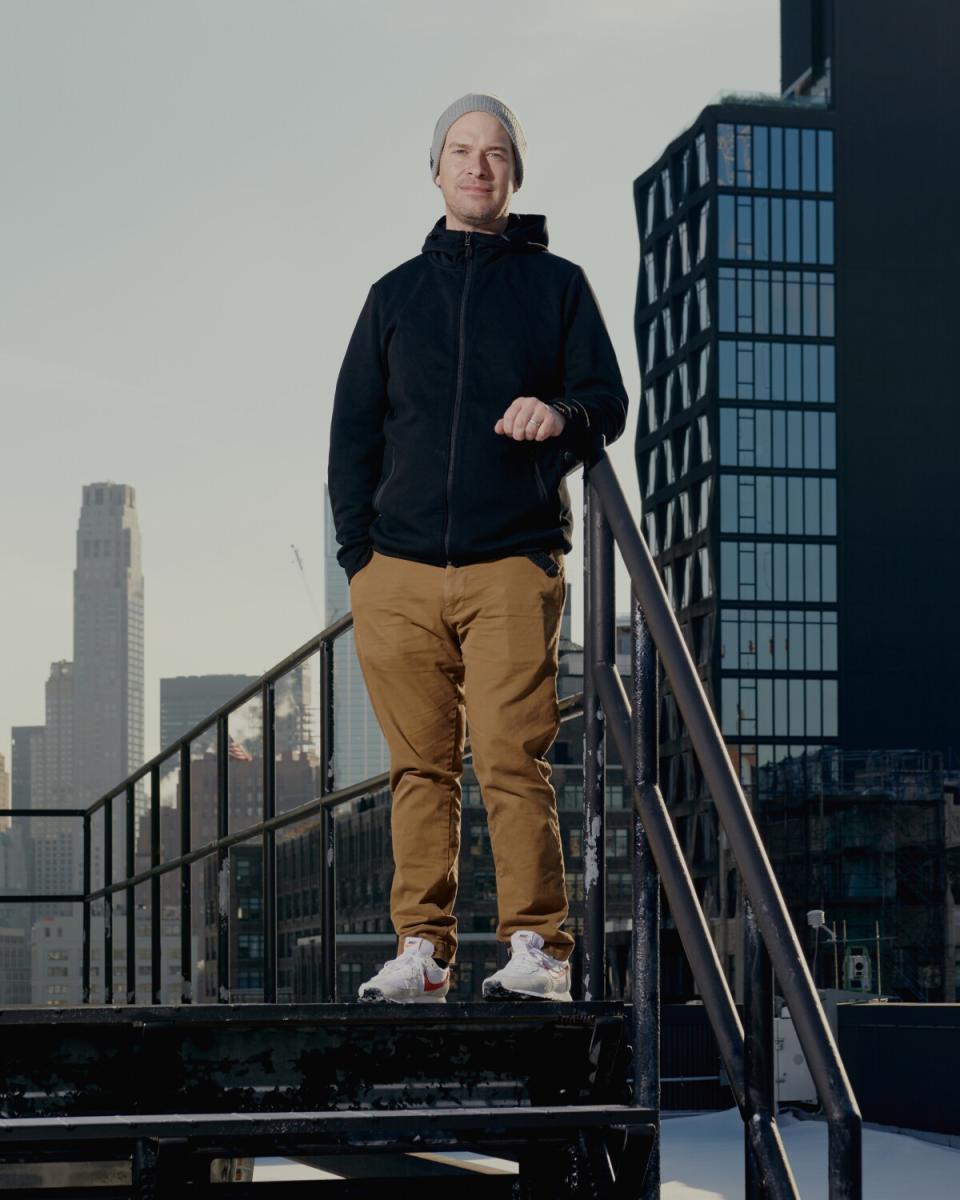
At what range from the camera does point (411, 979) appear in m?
3.59

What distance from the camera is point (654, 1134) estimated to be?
9.84 feet

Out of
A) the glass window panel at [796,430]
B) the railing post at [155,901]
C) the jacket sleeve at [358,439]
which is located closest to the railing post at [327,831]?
the jacket sleeve at [358,439]

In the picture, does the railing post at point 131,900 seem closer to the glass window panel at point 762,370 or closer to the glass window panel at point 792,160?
the glass window panel at point 762,370

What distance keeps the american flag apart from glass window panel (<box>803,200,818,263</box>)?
73297mm

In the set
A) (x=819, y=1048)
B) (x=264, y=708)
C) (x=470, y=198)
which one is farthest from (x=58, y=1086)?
(x=264, y=708)

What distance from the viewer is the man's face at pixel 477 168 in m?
3.83

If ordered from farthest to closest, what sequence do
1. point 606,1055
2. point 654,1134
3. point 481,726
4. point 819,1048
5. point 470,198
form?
1. point 470,198
2. point 481,726
3. point 606,1055
4. point 654,1134
5. point 819,1048

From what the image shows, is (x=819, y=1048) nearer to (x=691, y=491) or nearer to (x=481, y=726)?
(x=481, y=726)

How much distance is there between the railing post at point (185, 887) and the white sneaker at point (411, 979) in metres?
4.40

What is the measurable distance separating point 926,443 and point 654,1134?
76384 mm

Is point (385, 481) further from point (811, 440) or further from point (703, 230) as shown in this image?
point (703, 230)

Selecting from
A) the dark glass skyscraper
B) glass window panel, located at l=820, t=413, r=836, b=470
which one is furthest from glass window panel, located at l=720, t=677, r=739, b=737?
glass window panel, located at l=820, t=413, r=836, b=470

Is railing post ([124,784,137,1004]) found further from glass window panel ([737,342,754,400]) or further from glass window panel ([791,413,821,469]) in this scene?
glass window panel ([791,413,821,469])

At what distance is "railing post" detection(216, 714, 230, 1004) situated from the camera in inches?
281
